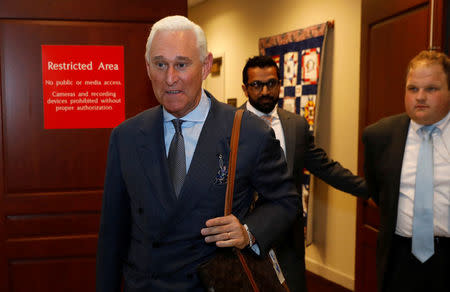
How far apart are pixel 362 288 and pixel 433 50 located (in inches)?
63.5

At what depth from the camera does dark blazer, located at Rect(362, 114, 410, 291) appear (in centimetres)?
216

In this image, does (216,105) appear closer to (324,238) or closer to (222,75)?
(324,238)

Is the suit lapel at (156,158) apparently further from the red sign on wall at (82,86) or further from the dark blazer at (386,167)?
the red sign on wall at (82,86)

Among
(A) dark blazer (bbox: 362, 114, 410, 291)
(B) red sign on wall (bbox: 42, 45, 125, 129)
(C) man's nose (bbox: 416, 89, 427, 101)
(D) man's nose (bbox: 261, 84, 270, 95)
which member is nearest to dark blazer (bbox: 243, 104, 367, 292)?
(D) man's nose (bbox: 261, 84, 270, 95)

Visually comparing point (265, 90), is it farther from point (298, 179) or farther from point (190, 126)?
point (190, 126)

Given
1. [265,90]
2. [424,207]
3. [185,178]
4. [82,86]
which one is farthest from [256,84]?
[185,178]

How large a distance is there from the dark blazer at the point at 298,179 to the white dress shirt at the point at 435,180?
0.44 m

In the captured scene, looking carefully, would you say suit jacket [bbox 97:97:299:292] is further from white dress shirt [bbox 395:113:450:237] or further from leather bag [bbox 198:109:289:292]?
white dress shirt [bbox 395:113:450:237]

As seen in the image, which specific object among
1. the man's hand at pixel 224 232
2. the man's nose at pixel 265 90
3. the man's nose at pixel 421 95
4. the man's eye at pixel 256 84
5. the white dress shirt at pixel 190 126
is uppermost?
the man's eye at pixel 256 84

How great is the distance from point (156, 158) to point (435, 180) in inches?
52.4

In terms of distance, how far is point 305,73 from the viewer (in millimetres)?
4477

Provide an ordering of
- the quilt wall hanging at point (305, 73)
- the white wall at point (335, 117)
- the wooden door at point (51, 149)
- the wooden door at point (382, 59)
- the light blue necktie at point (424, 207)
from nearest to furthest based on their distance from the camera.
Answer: the light blue necktie at point (424, 207)
the wooden door at point (382, 59)
the wooden door at point (51, 149)
the white wall at point (335, 117)
the quilt wall hanging at point (305, 73)

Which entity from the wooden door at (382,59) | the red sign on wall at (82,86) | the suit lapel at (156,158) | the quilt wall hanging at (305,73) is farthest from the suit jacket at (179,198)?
the quilt wall hanging at (305,73)

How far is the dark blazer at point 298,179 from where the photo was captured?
261 centimetres
